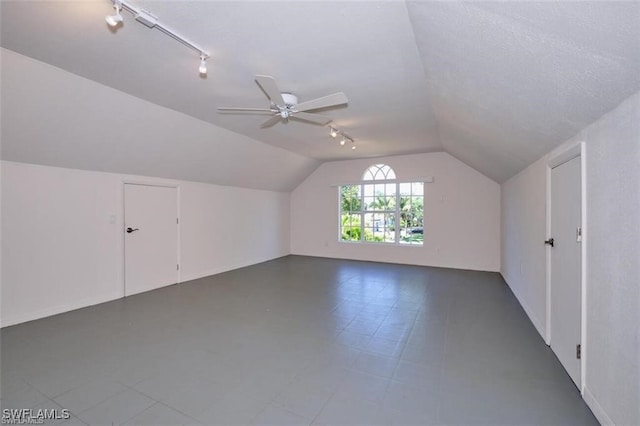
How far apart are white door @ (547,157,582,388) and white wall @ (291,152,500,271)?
363 centimetres

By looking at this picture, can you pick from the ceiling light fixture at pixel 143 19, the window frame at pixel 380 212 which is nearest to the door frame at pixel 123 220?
the ceiling light fixture at pixel 143 19

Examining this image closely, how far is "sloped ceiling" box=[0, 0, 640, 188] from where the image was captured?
4.29 feet

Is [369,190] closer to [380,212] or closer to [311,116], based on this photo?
[380,212]

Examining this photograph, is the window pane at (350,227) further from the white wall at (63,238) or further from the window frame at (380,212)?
the white wall at (63,238)

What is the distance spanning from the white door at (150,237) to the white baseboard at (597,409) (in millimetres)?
5365

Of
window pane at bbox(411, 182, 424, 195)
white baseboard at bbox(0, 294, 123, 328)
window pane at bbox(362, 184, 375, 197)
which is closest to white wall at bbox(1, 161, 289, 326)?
white baseboard at bbox(0, 294, 123, 328)

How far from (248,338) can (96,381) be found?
1.24 meters

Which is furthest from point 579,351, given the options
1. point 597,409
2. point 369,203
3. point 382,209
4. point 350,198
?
point 350,198

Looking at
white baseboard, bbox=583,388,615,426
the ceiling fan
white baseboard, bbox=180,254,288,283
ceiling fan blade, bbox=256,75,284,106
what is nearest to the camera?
white baseboard, bbox=583,388,615,426

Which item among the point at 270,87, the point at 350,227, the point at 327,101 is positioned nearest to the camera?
the point at 270,87

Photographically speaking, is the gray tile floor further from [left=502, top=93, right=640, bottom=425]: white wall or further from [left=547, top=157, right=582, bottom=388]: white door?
[left=502, top=93, right=640, bottom=425]: white wall

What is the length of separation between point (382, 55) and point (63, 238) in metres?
4.35

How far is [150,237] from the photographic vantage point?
484 cm

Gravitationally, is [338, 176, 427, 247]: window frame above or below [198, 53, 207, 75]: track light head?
below
